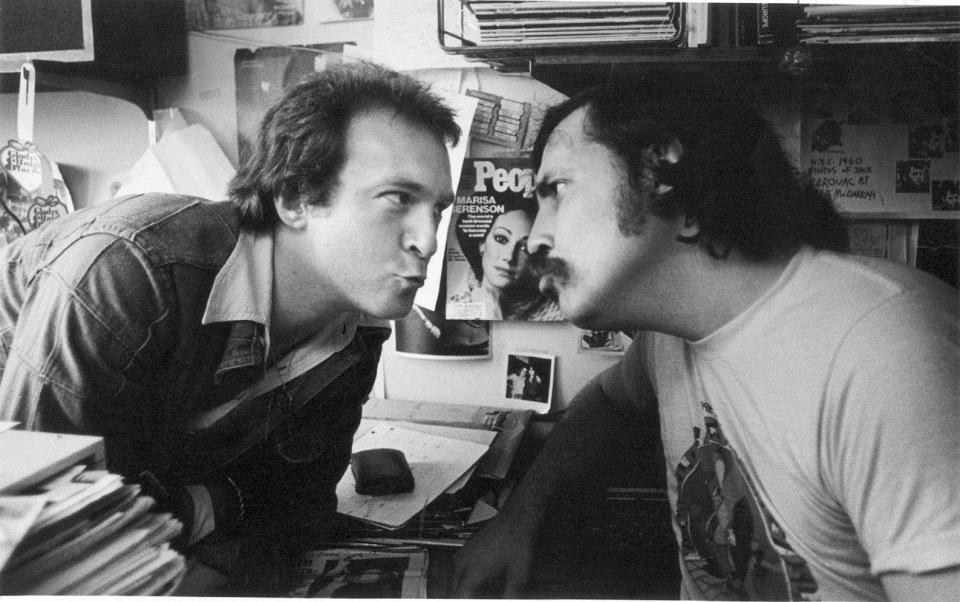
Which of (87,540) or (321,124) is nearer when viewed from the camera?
(87,540)

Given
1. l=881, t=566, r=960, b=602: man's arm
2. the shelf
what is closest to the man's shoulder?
the shelf

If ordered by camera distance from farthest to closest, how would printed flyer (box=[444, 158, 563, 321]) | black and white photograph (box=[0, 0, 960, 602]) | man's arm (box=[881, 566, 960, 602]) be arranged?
printed flyer (box=[444, 158, 563, 321])
black and white photograph (box=[0, 0, 960, 602])
man's arm (box=[881, 566, 960, 602])

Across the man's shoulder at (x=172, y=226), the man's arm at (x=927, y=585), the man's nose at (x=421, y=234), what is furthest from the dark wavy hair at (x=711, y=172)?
the man's shoulder at (x=172, y=226)

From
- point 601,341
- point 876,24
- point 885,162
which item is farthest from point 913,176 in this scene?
point 601,341

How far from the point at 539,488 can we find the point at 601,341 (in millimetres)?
192

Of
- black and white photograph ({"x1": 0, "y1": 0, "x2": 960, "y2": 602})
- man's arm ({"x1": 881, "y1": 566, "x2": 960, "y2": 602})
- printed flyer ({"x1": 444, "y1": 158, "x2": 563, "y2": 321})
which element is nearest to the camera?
man's arm ({"x1": 881, "y1": 566, "x2": 960, "y2": 602})

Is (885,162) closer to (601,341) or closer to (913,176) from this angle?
(913,176)

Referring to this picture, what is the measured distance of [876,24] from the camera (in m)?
0.76

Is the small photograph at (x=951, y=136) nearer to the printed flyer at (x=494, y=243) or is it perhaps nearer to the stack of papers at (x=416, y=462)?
the printed flyer at (x=494, y=243)

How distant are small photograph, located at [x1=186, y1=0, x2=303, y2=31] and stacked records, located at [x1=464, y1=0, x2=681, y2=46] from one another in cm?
21

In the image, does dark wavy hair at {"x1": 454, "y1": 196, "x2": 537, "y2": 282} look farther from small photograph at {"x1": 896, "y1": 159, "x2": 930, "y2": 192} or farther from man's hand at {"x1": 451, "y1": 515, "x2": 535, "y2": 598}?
small photograph at {"x1": 896, "y1": 159, "x2": 930, "y2": 192}

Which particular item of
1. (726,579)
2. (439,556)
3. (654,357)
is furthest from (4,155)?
(726,579)

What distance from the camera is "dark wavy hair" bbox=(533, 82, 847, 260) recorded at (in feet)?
2.59

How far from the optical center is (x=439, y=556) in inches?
33.4
